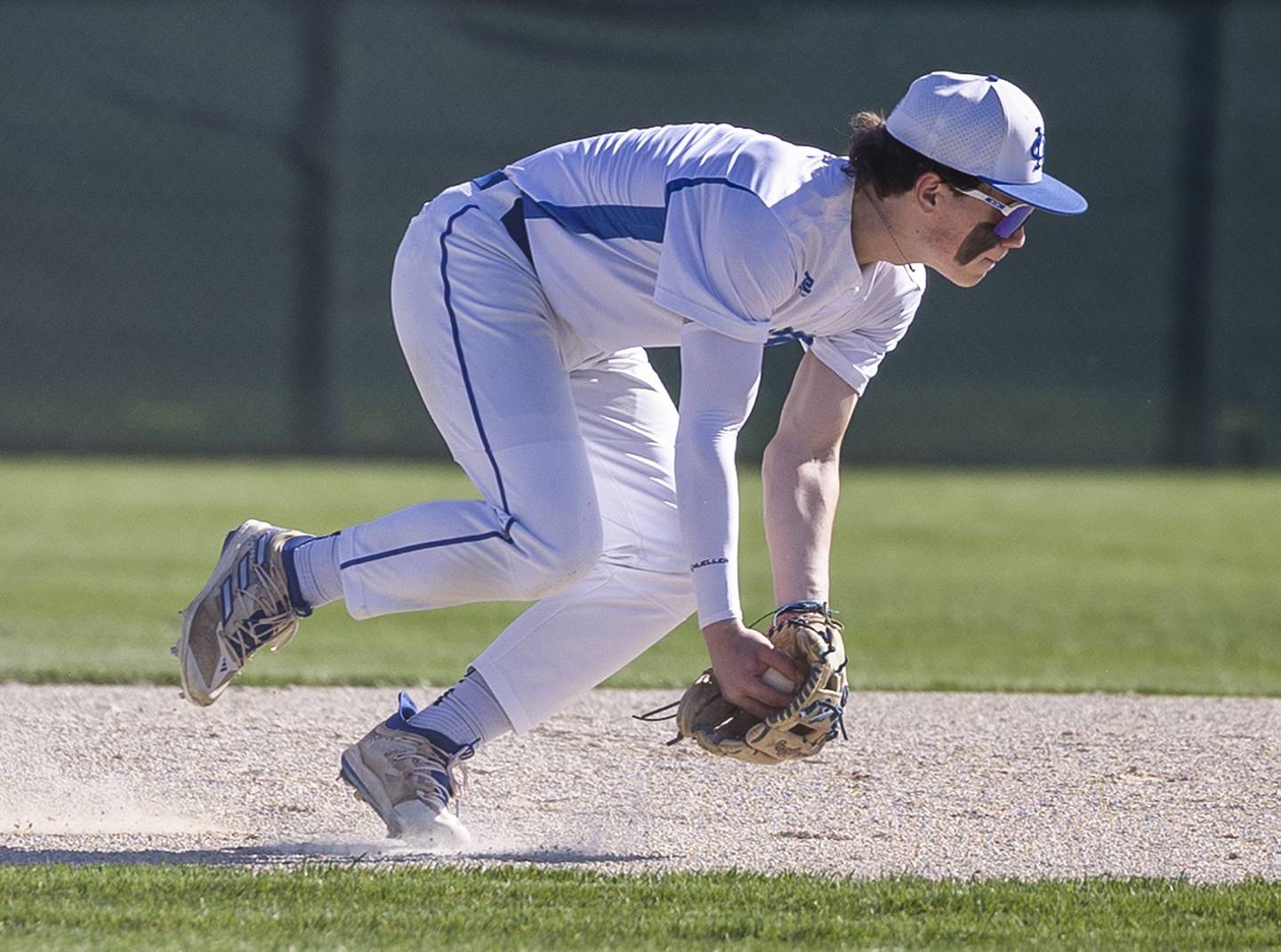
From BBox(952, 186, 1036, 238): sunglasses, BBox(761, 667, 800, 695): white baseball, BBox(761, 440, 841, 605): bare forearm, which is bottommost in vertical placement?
BBox(761, 667, 800, 695): white baseball

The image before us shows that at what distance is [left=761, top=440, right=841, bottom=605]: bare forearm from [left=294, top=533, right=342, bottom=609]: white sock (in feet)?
2.63

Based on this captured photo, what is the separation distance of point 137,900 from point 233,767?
1171mm

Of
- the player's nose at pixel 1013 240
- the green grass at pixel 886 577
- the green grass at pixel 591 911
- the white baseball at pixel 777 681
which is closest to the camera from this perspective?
the green grass at pixel 591 911

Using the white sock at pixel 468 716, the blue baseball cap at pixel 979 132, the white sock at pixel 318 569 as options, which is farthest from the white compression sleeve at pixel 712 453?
the white sock at pixel 318 569

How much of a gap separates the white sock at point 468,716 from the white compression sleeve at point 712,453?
2.14 feet

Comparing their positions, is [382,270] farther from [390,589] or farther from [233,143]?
[390,589]

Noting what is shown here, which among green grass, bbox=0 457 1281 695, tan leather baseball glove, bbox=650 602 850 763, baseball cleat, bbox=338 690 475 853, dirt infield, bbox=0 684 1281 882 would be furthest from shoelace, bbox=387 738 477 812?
green grass, bbox=0 457 1281 695

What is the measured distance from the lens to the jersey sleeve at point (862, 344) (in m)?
3.55

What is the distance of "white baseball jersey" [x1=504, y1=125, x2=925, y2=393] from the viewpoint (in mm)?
3029

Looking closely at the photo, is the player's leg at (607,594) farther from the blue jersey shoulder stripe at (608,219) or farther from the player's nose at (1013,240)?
the player's nose at (1013,240)

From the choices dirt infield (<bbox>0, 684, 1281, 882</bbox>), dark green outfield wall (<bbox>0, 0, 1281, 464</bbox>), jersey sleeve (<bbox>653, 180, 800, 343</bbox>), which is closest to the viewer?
jersey sleeve (<bbox>653, 180, 800, 343</bbox>)

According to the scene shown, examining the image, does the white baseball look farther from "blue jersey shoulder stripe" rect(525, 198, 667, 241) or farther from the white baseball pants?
"blue jersey shoulder stripe" rect(525, 198, 667, 241)

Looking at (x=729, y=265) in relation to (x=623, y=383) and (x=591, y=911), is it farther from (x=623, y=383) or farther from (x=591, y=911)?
(x=591, y=911)

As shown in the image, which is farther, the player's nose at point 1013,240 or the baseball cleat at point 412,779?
the baseball cleat at point 412,779
